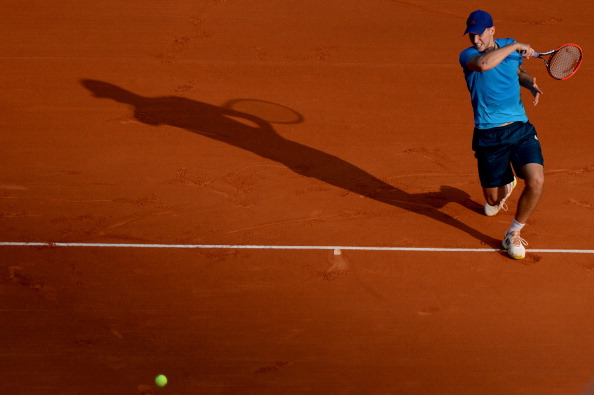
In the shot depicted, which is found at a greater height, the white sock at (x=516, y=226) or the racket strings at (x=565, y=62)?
the racket strings at (x=565, y=62)

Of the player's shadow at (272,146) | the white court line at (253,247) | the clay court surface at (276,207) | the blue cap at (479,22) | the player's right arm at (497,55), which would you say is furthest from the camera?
the player's shadow at (272,146)

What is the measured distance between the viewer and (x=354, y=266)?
6754mm

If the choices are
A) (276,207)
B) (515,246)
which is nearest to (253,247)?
(276,207)

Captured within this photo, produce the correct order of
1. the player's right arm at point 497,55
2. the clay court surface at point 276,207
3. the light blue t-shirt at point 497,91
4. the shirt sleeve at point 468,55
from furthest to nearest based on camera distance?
the light blue t-shirt at point 497,91 < the shirt sleeve at point 468,55 < the player's right arm at point 497,55 < the clay court surface at point 276,207

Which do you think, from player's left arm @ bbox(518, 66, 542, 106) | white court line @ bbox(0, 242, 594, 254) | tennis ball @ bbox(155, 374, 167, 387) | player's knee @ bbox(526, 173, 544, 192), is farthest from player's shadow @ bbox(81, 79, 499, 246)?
tennis ball @ bbox(155, 374, 167, 387)

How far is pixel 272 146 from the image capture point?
30.3 feet

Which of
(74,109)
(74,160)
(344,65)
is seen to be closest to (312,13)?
(344,65)

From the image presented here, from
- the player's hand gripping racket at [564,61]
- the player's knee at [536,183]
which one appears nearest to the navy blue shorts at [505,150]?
the player's knee at [536,183]

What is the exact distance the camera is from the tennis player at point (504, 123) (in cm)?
645

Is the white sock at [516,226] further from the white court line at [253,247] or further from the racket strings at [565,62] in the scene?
the racket strings at [565,62]

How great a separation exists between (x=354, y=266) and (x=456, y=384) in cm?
169

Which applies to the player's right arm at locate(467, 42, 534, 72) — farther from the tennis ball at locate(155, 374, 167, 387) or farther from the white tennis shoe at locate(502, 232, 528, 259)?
the tennis ball at locate(155, 374, 167, 387)

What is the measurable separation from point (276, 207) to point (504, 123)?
8.03ft

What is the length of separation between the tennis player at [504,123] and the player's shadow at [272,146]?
25.8 inches
